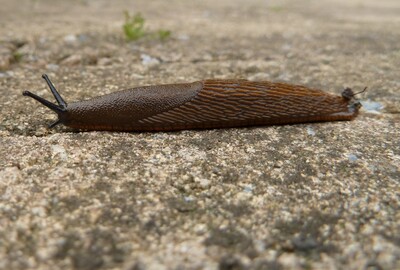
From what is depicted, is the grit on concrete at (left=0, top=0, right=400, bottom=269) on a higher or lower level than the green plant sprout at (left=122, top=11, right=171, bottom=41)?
lower

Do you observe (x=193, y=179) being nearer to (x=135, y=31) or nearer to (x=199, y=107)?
(x=199, y=107)

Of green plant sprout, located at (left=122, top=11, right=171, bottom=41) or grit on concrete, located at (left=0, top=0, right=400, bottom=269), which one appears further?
green plant sprout, located at (left=122, top=11, right=171, bottom=41)

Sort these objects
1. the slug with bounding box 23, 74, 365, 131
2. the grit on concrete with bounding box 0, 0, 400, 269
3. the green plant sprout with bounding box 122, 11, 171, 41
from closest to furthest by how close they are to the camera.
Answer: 1. the grit on concrete with bounding box 0, 0, 400, 269
2. the slug with bounding box 23, 74, 365, 131
3. the green plant sprout with bounding box 122, 11, 171, 41

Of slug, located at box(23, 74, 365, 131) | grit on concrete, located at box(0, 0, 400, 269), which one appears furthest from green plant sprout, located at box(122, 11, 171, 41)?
slug, located at box(23, 74, 365, 131)

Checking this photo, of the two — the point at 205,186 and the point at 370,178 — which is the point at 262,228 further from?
the point at 370,178

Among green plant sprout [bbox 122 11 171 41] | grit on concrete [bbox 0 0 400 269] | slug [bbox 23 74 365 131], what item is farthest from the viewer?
green plant sprout [bbox 122 11 171 41]

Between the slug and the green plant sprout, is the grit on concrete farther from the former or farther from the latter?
the green plant sprout

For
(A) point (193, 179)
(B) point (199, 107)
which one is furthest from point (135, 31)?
(A) point (193, 179)
